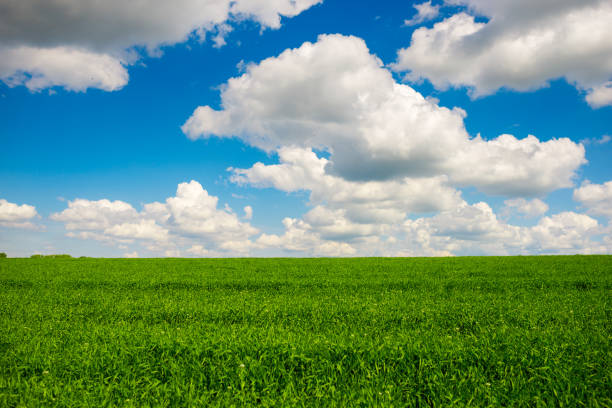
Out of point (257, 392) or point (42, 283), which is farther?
point (42, 283)

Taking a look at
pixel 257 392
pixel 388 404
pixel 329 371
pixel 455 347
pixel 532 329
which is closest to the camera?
pixel 388 404

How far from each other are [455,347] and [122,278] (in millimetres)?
16451

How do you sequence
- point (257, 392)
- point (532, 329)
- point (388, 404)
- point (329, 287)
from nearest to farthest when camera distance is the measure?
point (388, 404) → point (257, 392) → point (532, 329) → point (329, 287)

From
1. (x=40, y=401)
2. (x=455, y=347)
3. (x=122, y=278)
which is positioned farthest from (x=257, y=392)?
(x=122, y=278)

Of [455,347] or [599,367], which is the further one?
[455,347]

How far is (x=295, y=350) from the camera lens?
6117 mm

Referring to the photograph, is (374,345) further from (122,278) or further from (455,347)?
(122,278)

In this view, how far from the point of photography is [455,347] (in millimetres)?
6332

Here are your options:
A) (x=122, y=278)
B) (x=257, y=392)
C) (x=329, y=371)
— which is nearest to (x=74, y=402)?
(x=257, y=392)

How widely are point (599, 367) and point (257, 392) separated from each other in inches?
214

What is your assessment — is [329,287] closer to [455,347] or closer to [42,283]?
[455,347]

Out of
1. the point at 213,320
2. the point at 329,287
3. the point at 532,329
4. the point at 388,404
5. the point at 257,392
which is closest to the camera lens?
the point at 388,404

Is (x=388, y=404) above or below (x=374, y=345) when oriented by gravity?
below

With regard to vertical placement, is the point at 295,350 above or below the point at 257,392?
above
